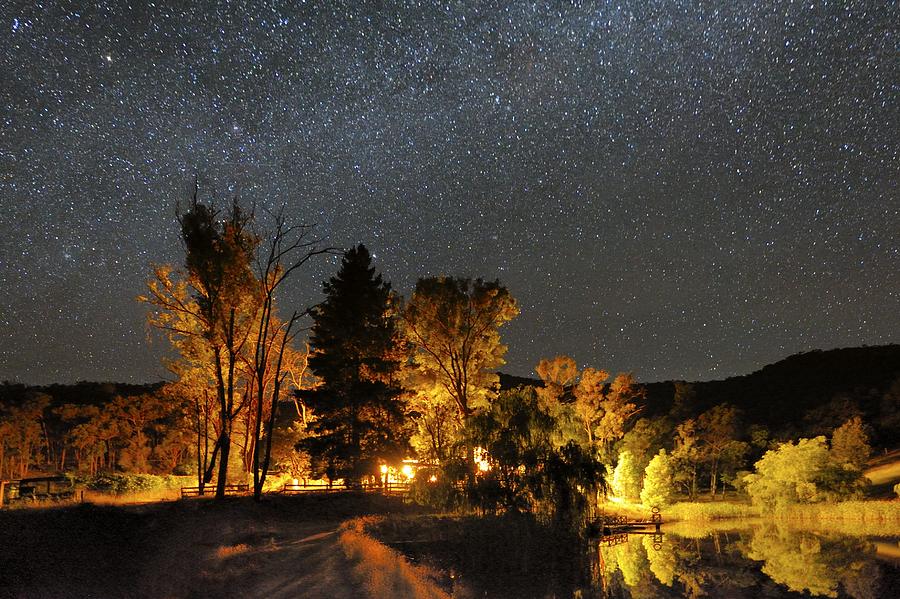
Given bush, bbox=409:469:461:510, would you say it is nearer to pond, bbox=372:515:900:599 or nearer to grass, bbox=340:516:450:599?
pond, bbox=372:515:900:599

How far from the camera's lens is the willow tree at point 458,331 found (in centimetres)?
4481

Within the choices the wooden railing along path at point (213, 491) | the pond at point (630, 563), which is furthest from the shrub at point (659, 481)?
the wooden railing along path at point (213, 491)

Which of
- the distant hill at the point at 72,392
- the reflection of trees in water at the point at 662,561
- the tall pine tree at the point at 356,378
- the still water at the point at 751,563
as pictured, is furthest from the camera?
the distant hill at the point at 72,392

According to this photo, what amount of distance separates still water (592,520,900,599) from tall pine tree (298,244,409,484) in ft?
49.2

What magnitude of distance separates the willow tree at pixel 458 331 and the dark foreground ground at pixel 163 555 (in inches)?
692

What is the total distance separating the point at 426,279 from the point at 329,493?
16134mm

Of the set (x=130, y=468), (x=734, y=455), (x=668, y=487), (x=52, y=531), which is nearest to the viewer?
(x=52, y=531)

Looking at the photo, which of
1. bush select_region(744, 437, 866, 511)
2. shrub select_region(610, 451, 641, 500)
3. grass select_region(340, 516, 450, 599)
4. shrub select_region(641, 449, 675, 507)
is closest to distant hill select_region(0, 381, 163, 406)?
shrub select_region(610, 451, 641, 500)

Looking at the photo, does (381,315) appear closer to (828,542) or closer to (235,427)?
(235,427)

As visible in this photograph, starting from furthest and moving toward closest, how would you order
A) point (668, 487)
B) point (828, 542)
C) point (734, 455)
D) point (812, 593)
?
point (734, 455)
point (668, 487)
point (828, 542)
point (812, 593)

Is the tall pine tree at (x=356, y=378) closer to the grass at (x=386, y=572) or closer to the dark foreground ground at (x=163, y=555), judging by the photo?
the dark foreground ground at (x=163, y=555)

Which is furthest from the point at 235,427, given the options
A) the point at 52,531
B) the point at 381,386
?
the point at 52,531

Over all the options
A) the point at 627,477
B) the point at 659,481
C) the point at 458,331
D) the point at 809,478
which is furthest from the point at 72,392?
the point at 809,478

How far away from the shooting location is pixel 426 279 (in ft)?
151
